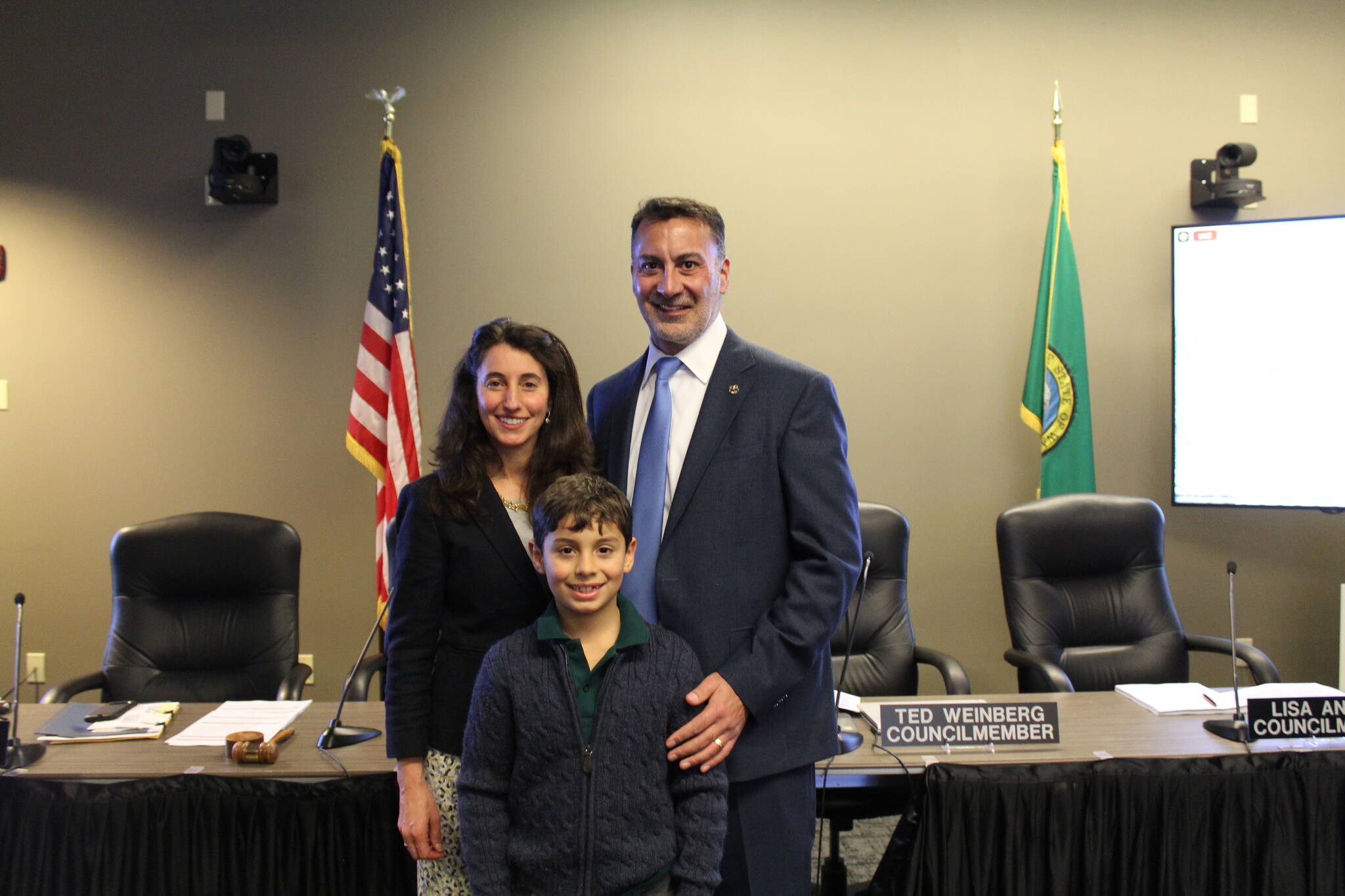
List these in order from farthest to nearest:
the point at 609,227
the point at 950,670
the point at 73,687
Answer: the point at 609,227
the point at 950,670
the point at 73,687

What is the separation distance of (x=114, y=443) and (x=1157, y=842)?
12.7 feet

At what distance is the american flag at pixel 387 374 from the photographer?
3426mm

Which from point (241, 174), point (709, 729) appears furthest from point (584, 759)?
point (241, 174)

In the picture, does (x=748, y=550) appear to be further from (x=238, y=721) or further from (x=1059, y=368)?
(x=1059, y=368)

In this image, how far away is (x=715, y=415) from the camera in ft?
4.98

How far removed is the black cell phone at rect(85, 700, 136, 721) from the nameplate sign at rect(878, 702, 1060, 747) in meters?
1.78


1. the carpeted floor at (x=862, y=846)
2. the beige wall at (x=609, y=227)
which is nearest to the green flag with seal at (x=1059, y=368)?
the beige wall at (x=609, y=227)

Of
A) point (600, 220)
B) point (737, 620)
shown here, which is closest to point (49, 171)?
point (600, 220)

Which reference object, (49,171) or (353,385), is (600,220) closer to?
(353,385)

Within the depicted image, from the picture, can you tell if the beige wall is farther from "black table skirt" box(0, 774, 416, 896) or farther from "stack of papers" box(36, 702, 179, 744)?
"black table skirt" box(0, 774, 416, 896)

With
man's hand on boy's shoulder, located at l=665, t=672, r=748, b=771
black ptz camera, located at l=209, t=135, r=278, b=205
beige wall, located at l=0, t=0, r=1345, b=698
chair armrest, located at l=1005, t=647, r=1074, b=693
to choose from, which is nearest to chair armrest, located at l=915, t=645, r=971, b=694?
chair armrest, located at l=1005, t=647, r=1074, b=693

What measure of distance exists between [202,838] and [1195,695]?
2.27 meters

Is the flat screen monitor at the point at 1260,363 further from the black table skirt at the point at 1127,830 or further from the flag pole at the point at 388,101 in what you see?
the black table skirt at the point at 1127,830

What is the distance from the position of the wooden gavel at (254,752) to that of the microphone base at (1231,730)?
6.61ft
